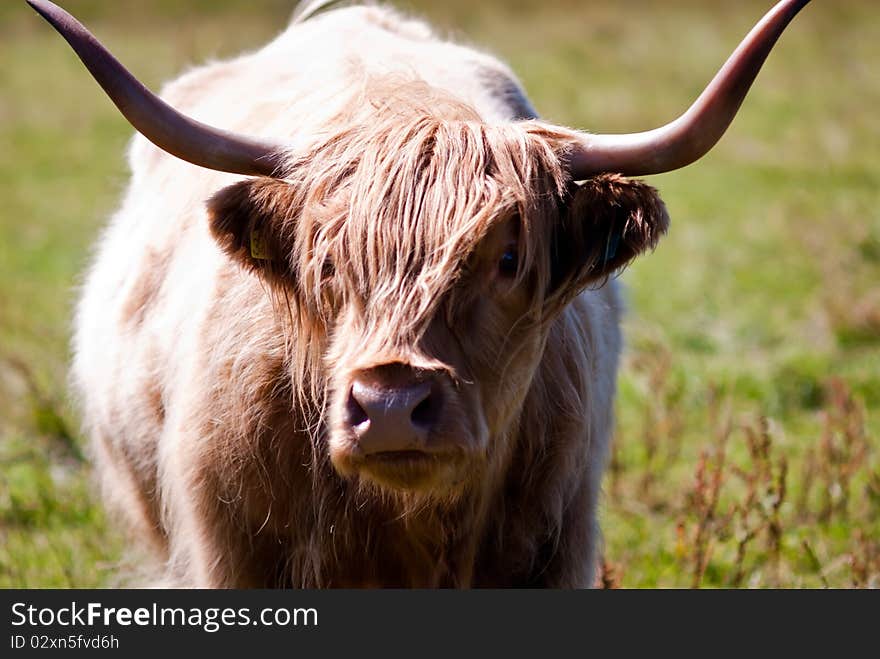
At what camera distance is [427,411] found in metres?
2.81

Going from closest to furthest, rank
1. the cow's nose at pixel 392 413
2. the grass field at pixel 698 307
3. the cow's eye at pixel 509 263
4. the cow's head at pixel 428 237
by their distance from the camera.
A: 1. the cow's nose at pixel 392 413
2. the cow's head at pixel 428 237
3. the cow's eye at pixel 509 263
4. the grass field at pixel 698 307

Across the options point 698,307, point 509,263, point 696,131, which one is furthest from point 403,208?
point 698,307

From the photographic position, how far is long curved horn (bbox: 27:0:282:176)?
2.92m

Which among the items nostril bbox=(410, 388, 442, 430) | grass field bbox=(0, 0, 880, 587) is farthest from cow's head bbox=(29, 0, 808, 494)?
grass field bbox=(0, 0, 880, 587)

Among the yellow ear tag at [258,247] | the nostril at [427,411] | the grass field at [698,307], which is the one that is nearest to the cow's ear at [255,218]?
the yellow ear tag at [258,247]

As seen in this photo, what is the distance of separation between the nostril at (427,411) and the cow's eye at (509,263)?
410 millimetres

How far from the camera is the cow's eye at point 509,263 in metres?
3.07

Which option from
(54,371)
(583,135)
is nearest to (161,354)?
(583,135)

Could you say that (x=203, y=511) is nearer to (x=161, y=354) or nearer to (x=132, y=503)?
(x=161, y=354)

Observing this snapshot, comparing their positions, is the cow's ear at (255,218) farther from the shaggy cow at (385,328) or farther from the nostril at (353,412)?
the nostril at (353,412)

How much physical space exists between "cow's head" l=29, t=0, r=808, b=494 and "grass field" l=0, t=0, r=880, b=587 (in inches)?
52.7

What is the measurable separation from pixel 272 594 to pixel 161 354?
2.78 feet

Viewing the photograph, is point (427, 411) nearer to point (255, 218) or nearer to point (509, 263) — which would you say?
point (509, 263)

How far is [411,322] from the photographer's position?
288 cm
